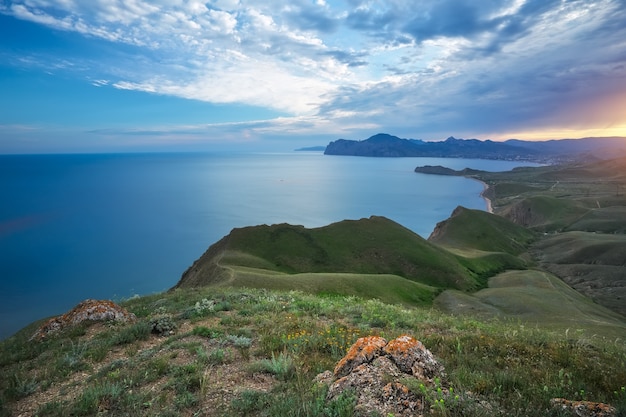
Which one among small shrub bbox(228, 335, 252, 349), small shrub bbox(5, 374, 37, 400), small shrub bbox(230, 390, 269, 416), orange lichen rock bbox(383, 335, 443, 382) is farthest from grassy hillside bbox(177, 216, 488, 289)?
orange lichen rock bbox(383, 335, 443, 382)

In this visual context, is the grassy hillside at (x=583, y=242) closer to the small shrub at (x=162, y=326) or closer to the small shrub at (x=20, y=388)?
the small shrub at (x=162, y=326)

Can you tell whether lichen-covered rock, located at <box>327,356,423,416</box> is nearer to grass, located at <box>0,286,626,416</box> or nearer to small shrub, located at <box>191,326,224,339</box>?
grass, located at <box>0,286,626,416</box>

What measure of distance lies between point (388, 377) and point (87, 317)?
14157 millimetres

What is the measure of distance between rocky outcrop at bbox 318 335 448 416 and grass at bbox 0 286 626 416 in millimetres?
292

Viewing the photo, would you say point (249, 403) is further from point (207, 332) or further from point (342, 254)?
point (342, 254)

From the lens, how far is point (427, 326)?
12.8 meters

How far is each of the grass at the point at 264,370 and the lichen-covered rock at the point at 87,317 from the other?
115cm

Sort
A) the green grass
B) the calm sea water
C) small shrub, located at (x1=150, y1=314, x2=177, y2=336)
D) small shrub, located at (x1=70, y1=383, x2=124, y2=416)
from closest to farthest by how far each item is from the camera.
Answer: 1. small shrub, located at (x1=70, y1=383, x2=124, y2=416)
2. small shrub, located at (x1=150, y1=314, x2=177, y2=336)
3. the green grass
4. the calm sea water

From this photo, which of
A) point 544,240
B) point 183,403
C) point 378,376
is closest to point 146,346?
point 183,403

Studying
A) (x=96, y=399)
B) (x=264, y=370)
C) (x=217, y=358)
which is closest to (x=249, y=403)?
(x=264, y=370)

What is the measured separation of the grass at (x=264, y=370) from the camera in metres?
5.92

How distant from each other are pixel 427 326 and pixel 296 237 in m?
58.8

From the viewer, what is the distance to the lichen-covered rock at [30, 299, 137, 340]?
1402cm

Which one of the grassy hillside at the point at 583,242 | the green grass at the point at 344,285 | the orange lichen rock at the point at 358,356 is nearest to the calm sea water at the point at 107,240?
the green grass at the point at 344,285
